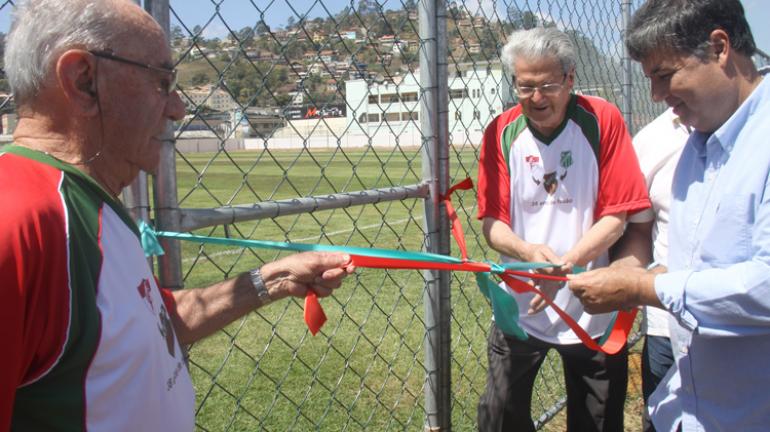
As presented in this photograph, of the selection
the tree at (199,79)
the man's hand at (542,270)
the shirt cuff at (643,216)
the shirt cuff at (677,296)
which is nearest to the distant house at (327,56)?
the tree at (199,79)

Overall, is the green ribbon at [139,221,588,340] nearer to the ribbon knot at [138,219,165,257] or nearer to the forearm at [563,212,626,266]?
the ribbon knot at [138,219,165,257]

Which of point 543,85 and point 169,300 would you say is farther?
point 543,85

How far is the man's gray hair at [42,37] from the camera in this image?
1.43m

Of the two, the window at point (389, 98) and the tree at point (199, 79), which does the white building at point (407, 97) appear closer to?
the window at point (389, 98)

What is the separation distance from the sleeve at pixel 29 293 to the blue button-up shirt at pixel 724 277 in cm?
166

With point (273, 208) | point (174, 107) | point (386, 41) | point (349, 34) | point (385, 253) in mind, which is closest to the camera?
point (174, 107)

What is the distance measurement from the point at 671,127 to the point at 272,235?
30.6ft

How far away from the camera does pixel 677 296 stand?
203cm

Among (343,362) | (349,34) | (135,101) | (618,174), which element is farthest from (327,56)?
(343,362)

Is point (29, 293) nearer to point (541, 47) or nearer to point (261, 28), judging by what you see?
point (261, 28)

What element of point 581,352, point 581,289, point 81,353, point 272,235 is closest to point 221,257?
point 272,235

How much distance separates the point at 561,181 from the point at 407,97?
774mm

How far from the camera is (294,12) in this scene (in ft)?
7.35

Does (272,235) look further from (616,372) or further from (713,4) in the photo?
(713,4)
